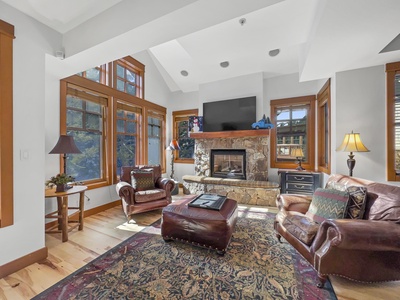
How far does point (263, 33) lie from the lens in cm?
342

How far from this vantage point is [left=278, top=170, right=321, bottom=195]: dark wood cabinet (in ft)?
12.6

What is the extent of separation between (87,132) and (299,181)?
4635 mm

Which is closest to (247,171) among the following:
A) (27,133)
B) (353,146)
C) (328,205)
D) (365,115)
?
(353,146)

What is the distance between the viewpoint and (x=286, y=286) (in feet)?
5.45

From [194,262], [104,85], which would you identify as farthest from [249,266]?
[104,85]

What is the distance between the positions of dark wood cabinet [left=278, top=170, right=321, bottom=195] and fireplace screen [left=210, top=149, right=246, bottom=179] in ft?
3.23

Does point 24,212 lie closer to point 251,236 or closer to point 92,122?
point 92,122

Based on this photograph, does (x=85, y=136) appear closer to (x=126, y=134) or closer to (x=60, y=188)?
(x=126, y=134)

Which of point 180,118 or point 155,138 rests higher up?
point 180,118

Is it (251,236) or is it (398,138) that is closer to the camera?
(251,236)

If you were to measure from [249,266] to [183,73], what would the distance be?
4829 mm

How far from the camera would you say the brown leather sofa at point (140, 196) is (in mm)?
3092

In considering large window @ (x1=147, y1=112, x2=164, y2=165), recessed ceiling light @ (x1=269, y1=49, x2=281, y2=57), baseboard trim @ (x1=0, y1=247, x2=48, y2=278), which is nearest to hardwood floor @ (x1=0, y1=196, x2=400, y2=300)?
baseboard trim @ (x1=0, y1=247, x2=48, y2=278)

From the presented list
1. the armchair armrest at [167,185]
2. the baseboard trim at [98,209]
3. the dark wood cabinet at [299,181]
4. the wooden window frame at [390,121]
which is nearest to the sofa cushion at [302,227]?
→ the wooden window frame at [390,121]
